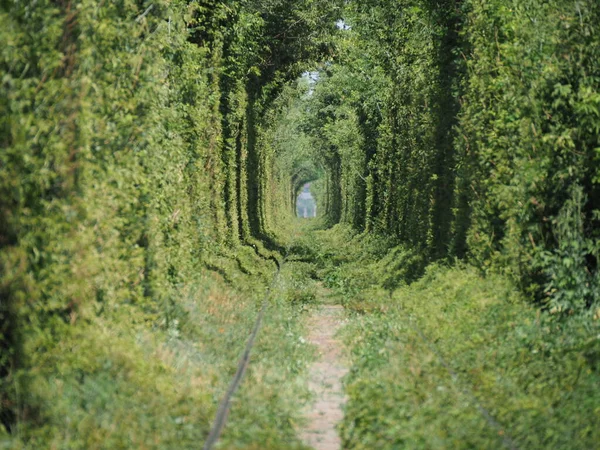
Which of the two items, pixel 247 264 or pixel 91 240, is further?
pixel 247 264

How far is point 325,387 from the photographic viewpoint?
10500 millimetres

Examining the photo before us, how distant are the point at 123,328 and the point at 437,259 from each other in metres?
11.7

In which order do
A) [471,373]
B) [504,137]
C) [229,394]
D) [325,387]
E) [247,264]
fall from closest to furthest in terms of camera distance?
[229,394], [471,373], [325,387], [504,137], [247,264]

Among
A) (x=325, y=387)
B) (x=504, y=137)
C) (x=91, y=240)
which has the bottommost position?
(x=325, y=387)

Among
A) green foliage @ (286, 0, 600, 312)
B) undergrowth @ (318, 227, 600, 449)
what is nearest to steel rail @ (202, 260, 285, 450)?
undergrowth @ (318, 227, 600, 449)

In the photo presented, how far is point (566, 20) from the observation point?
12.5 m

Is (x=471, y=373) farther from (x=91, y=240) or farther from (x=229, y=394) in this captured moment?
(x=91, y=240)

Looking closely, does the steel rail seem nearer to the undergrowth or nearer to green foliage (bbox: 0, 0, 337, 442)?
green foliage (bbox: 0, 0, 337, 442)

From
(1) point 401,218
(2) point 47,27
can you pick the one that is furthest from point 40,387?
(1) point 401,218

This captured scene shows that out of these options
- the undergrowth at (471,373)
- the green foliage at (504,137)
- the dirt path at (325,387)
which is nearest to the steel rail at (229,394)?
the dirt path at (325,387)

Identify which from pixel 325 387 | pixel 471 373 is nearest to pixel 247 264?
pixel 325 387

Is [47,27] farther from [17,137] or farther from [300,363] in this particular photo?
[300,363]

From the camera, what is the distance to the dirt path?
851cm

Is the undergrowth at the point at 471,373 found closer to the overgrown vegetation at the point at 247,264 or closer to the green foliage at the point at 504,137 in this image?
the overgrown vegetation at the point at 247,264
